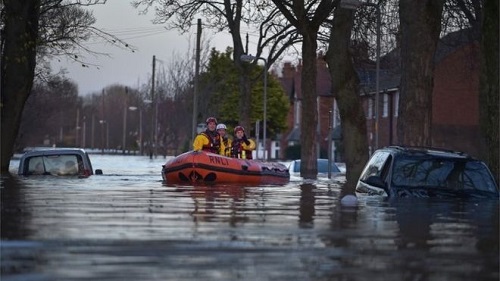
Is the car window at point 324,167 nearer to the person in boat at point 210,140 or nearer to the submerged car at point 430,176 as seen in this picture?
the person in boat at point 210,140

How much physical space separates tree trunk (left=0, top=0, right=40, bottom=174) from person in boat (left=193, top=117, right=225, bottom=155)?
16.2ft

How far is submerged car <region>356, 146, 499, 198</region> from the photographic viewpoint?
18.6 metres

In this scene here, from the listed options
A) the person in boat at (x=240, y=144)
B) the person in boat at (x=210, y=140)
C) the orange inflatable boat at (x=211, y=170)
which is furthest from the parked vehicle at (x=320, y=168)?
the orange inflatable boat at (x=211, y=170)

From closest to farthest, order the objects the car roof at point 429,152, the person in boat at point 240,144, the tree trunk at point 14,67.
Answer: the car roof at point 429,152, the person in boat at point 240,144, the tree trunk at point 14,67

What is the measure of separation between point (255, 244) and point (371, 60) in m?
35.1

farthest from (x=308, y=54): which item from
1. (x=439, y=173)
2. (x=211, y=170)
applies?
(x=439, y=173)

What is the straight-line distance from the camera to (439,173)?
62.5 ft

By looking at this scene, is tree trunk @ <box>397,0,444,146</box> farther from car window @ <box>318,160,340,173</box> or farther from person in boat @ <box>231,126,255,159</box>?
car window @ <box>318,160,340,173</box>

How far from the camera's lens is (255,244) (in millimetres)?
12078

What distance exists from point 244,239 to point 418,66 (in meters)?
15.8

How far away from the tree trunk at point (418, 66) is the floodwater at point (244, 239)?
784 cm

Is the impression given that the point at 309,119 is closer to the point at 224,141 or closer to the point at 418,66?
the point at 224,141

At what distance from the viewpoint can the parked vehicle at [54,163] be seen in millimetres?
29344

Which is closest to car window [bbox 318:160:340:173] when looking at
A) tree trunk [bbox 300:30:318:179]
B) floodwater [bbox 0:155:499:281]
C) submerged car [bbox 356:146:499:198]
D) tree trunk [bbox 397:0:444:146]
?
tree trunk [bbox 300:30:318:179]
